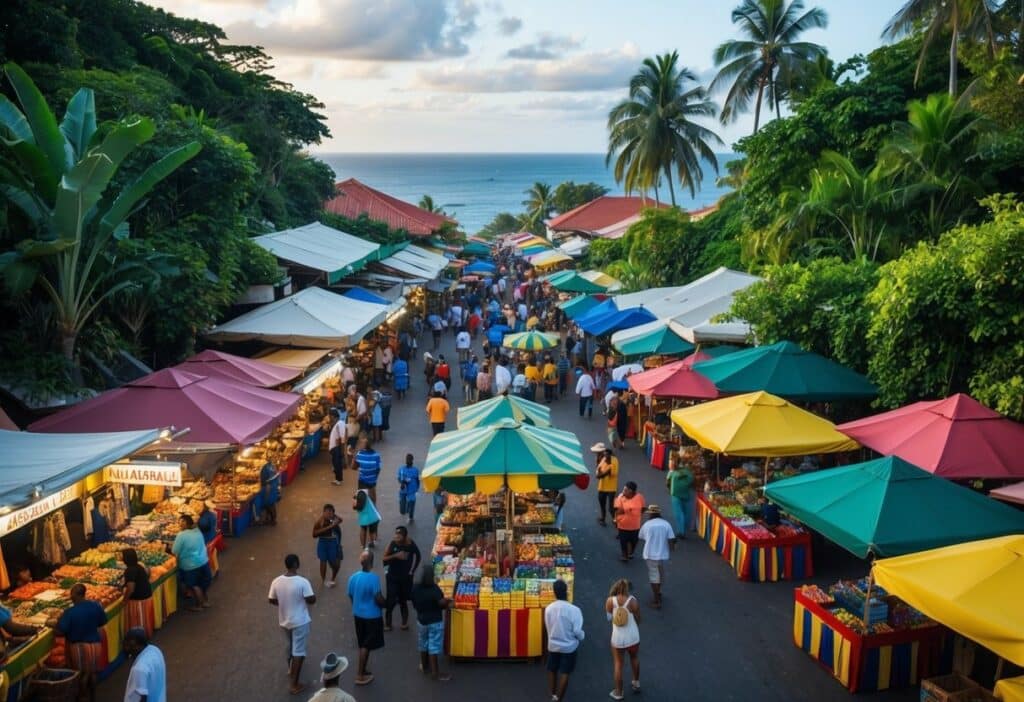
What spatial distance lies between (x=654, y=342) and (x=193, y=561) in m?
10.1

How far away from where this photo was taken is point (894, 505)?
769 cm

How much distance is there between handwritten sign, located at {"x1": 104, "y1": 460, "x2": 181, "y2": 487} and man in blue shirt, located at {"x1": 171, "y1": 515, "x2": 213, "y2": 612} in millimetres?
535

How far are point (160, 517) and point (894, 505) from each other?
9.10 meters

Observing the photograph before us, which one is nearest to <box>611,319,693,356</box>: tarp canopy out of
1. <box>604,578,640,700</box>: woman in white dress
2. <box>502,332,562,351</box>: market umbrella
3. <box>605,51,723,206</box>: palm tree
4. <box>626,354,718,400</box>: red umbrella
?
<box>626,354,718,400</box>: red umbrella

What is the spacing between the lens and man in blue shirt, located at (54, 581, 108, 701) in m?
7.52

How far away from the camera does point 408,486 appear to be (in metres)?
12.1

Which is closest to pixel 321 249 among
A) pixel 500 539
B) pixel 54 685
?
pixel 500 539

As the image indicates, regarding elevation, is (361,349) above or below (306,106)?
below

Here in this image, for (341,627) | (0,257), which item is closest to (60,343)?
(0,257)

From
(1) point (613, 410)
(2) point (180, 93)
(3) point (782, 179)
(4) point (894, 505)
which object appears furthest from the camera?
(2) point (180, 93)

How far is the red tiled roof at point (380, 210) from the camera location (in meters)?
38.4

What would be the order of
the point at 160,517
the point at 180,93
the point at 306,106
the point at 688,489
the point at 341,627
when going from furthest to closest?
the point at 306,106 < the point at 180,93 < the point at 688,489 < the point at 160,517 < the point at 341,627

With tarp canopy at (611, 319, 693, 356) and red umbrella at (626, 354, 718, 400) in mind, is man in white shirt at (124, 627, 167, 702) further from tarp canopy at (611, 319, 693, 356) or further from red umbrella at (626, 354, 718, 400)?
tarp canopy at (611, 319, 693, 356)

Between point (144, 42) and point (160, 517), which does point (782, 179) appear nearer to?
point (160, 517)
